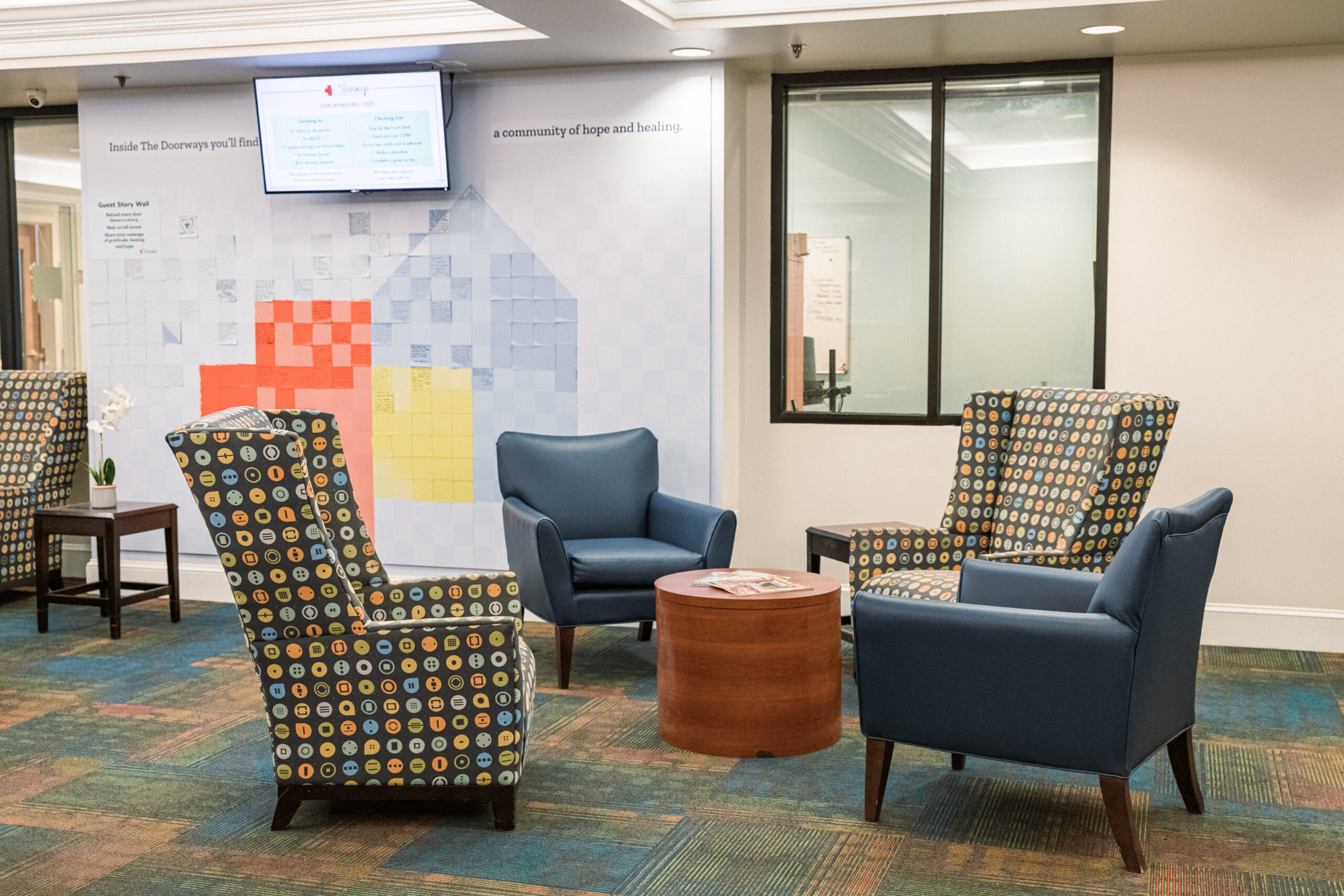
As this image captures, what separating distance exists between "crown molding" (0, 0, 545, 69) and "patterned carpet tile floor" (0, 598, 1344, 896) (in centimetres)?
300

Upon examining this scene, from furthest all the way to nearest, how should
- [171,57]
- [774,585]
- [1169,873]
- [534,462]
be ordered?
[171,57] → [534,462] → [774,585] → [1169,873]

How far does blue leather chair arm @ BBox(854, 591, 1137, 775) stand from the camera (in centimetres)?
315

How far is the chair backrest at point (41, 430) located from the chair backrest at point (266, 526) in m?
3.94

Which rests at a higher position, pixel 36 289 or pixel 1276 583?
pixel 36 289

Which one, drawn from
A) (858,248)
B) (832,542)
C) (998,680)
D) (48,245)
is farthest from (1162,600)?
(48,245)

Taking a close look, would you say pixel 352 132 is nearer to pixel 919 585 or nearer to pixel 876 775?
pixel 919 585

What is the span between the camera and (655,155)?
6.05 m

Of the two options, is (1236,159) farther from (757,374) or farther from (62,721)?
(62,721)

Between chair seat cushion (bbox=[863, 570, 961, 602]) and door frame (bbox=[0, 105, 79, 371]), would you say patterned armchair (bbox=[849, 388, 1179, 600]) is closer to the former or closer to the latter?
chair seat cushion (bbox=[863, 570, 961, 602])

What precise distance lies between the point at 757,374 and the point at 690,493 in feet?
2.41

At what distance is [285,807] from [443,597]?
78 cm

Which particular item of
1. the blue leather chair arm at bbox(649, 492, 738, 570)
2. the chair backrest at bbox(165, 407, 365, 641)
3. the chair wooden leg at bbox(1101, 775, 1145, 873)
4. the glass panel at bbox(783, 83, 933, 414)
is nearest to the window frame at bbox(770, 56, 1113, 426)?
the glass panel at bbox(783, 83, 933, 414)

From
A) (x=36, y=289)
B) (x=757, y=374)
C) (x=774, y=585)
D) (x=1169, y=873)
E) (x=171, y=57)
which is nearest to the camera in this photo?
(x=1169, y=873)

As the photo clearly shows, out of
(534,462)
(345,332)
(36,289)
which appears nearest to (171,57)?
(345,332)
